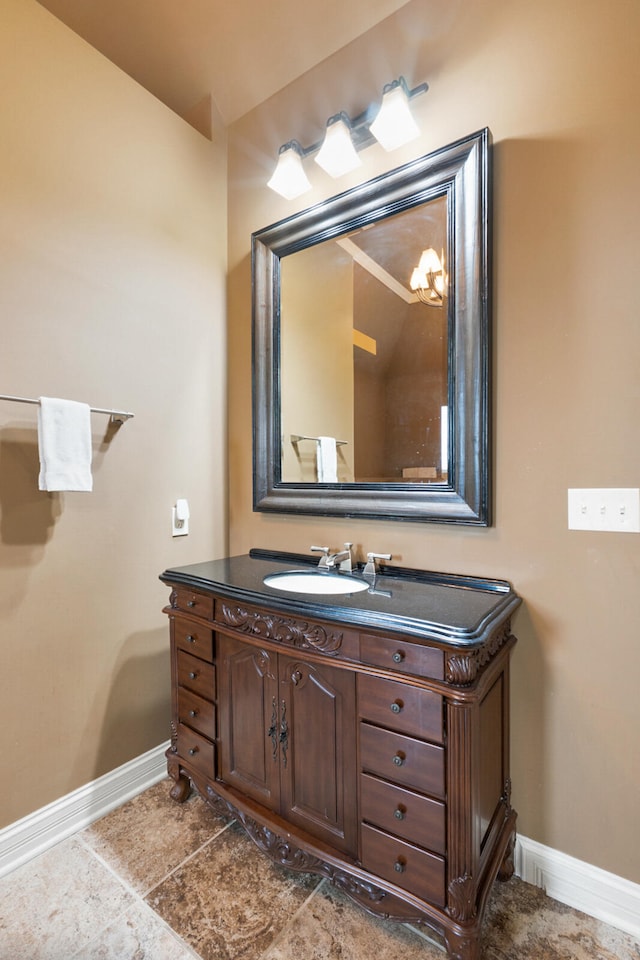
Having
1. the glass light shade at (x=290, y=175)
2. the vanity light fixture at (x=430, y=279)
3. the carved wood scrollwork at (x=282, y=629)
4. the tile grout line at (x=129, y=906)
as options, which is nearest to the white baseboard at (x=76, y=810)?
the tile grout line at (x=129, y=906)

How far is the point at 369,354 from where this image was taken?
1.65m

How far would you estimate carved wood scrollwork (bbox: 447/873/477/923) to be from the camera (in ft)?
3.13

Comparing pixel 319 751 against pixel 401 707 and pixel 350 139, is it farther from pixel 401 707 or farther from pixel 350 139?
pixel 350 139

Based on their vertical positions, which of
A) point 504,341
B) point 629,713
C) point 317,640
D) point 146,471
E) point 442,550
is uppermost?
point 504,341

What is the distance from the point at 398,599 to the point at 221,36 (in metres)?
2.28

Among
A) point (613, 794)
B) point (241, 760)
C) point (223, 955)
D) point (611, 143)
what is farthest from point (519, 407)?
point (223, 955)

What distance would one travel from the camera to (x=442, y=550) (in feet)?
4.71

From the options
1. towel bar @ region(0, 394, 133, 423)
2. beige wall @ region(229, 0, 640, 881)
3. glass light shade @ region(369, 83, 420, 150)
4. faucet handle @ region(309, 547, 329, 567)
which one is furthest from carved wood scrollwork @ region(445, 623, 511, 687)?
glass light shade @ region(369, 83, 420, 150)

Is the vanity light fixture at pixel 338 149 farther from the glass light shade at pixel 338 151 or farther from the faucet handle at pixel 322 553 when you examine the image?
the faucet handle at pixel 322 553

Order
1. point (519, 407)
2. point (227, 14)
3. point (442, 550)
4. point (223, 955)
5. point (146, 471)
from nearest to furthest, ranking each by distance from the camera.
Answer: point (223, 955) < point (519, 407) < point (442, 550) < point (227, 14) < point (146, 471)

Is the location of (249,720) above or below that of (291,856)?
above

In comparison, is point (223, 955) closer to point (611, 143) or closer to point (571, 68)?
point (611, 143)

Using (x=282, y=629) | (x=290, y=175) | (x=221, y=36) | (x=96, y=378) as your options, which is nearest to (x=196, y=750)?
(x=282, y=629)

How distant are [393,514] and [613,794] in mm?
980
